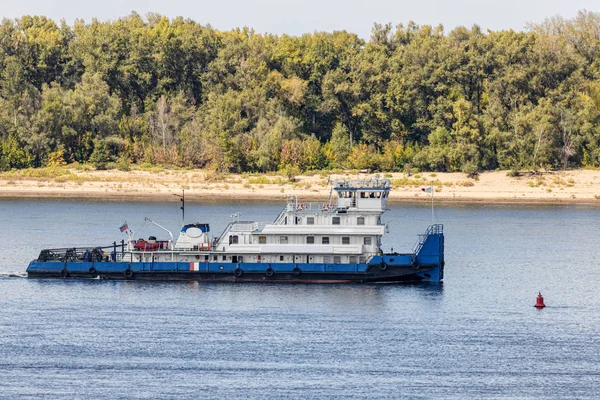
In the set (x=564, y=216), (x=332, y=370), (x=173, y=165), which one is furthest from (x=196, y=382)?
(x=173, y=165)

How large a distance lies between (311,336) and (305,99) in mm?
102295

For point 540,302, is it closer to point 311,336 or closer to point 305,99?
point 311,336

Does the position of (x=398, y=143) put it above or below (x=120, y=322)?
above

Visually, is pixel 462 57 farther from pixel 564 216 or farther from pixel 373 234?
pixel 373 234

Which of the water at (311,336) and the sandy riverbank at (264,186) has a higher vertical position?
the sandy riverbank at (264,186)

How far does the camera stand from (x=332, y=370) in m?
53.2

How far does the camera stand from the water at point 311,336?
50688 millimetres

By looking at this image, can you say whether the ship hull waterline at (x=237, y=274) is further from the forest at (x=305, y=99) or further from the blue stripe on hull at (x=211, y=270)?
the forest at (x=305, y=99)

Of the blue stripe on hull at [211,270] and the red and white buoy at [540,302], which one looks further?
the blue stripe on hull at [211,270]

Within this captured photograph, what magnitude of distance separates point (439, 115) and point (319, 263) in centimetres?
8232

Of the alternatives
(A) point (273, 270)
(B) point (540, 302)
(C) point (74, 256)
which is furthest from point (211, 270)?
(B) point (540, 302)

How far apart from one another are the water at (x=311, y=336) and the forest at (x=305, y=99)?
60.2 metres

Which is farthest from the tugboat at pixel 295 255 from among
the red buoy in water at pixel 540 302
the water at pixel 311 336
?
the red buoy in water at pixel 540 302

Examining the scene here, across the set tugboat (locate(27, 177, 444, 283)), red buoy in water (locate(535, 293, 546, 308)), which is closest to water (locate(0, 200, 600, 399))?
red buoy in water (locate(535, 293, 546, 308))
